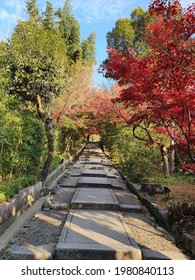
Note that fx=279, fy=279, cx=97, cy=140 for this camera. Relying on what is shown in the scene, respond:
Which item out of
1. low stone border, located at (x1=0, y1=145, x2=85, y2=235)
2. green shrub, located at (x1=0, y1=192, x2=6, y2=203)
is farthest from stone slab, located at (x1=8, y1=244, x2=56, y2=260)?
green shrub, located at (x1=0, y1=192, x2=6, y2=203)

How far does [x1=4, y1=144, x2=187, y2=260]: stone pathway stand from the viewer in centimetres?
368

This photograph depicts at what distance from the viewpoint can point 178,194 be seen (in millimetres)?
7148

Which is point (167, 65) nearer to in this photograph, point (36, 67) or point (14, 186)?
point (14, 186)

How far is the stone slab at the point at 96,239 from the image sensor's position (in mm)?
3674

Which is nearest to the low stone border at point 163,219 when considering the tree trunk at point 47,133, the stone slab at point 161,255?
the stone slab at point 161,255

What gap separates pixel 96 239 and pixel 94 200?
7.76 ft

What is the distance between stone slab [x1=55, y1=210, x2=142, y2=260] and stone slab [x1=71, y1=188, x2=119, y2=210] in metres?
0.62

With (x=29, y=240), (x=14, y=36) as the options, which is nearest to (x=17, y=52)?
(x=14, y=36)

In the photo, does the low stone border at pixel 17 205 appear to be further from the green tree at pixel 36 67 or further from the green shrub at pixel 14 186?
the green tree at pixel 36 67

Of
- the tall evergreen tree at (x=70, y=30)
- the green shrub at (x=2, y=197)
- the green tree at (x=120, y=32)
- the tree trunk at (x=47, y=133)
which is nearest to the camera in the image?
the green shrub at (x=2, y=197)

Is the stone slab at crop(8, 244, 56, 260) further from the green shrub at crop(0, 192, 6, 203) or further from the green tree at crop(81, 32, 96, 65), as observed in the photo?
the green tree at crop(81, 32, 96, 65)

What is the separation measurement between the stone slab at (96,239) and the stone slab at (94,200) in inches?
24.5
